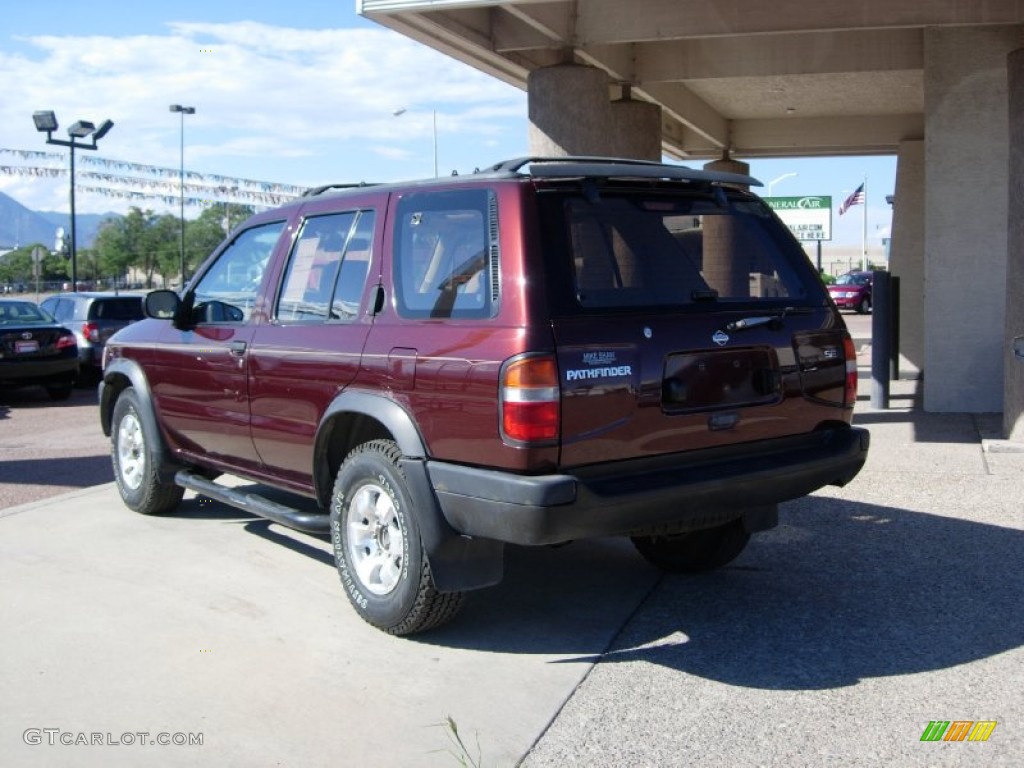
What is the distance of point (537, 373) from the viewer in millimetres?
4234

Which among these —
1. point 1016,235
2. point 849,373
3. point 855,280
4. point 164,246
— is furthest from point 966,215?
point 164,246

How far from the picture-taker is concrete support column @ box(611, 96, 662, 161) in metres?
13.7

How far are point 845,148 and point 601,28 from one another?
12668 millimetres

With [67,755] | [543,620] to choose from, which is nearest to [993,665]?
[543,620]

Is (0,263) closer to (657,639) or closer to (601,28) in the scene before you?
(601,28)

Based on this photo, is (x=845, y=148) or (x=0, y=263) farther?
(x=0, y=263)

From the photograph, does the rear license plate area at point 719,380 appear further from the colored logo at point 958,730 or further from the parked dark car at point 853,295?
the parked dark car at point 853,295

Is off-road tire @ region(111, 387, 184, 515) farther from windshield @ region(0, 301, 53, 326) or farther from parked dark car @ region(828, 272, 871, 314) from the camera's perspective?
parked dark car @ region(828, 272, 871, 314)

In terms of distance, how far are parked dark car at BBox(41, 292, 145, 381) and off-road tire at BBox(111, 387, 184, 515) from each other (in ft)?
31.7

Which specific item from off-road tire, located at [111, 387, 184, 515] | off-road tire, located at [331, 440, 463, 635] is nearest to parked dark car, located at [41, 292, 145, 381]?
off-road tire, located at [111, 387, 184, 515]

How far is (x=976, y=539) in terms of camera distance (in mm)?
6402

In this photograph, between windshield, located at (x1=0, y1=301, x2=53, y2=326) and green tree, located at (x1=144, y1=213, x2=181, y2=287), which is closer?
windshield, located at (x1=0, y1=301, x2=53, y2=326)

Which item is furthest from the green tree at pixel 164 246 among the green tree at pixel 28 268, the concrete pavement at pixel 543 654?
the concrete pavement at pixel 543 654

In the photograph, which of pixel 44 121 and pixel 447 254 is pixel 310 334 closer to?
pixel 447 254
